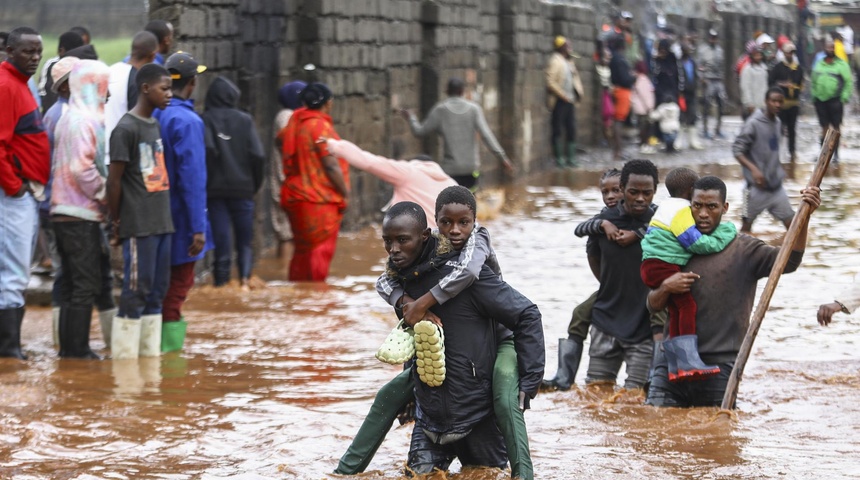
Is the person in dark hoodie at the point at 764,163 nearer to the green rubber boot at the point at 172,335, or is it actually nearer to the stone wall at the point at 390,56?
the stone wall at the point at 390,56

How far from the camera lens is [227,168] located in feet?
33.6

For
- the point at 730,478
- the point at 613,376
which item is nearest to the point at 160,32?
the point at 613,376

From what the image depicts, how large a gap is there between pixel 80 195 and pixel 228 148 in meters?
2.29

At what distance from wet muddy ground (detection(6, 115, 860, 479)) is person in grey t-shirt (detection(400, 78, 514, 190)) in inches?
116

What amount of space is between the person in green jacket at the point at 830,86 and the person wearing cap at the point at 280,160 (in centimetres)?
1057

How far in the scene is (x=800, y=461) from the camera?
233 inches

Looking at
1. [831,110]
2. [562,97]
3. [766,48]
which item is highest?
[766,48]

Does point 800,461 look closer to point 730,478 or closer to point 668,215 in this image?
point 730,478

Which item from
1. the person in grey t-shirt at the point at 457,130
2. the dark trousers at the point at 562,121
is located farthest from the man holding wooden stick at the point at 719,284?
the dark trousers at the point at 562,121

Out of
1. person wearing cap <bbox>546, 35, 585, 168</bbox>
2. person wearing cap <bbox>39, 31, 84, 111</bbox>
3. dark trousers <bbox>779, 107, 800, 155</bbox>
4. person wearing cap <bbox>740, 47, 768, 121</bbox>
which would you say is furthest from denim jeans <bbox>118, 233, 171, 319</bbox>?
person wearing cap <bbox>740, 47, 768, 121</bbox>

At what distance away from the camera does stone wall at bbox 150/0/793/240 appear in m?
12.2

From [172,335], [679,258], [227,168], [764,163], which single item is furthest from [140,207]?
[764,163]

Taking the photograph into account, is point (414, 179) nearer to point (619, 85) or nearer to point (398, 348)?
point (398, 348)

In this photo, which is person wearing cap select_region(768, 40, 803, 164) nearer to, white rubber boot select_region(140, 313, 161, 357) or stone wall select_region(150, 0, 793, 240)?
stone wall select_region(150, 0, 793, 240)
